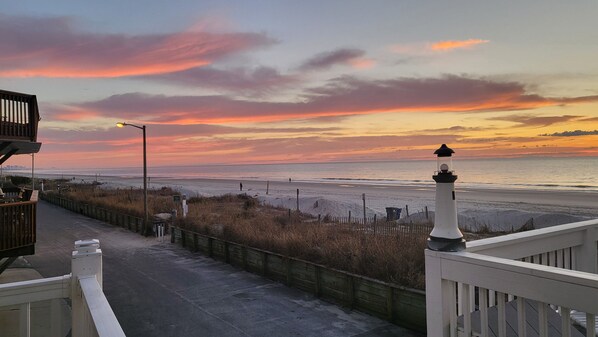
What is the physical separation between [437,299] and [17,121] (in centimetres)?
1258

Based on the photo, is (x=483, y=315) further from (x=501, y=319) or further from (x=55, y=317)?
(x=55, y=317)

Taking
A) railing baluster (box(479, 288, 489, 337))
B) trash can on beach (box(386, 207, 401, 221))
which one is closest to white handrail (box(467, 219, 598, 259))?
railing baluster (box(479, 288, 489, 337))

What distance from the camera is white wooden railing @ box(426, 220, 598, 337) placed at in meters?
2.40

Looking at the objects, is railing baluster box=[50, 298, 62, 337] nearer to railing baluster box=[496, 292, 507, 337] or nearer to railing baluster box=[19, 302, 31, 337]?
railing baluster box=[19, 302, 31, 337]

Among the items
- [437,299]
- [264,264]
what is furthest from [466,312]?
[264,264]

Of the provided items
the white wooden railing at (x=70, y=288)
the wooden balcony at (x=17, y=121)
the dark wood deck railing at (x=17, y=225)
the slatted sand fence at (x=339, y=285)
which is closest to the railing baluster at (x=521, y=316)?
the white wooden railing at (x=70, y=288)

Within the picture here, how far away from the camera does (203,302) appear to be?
9930mm

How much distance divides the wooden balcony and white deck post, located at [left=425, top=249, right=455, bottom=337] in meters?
12.0

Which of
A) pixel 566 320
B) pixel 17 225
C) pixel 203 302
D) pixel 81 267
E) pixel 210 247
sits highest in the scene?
pixel 81 267

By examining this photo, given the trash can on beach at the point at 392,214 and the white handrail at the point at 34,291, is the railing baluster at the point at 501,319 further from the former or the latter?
the trash can on beach at the point at 392,214

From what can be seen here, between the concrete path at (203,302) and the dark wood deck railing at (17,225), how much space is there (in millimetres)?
2640

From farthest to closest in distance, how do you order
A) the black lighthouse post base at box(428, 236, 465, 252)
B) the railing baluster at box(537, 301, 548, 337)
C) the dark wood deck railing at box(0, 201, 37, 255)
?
the dark wood deck railing at box(0, 201, 37, 255) < the black lighthouse post base at box(428, 236, 465, 252) < the railing baluster at box(537, 301, 548, 337)

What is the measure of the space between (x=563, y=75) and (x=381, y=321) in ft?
74.2

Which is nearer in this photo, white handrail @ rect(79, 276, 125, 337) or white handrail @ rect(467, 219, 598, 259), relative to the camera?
white handrail @ rect(79, 276, 125, 337)
